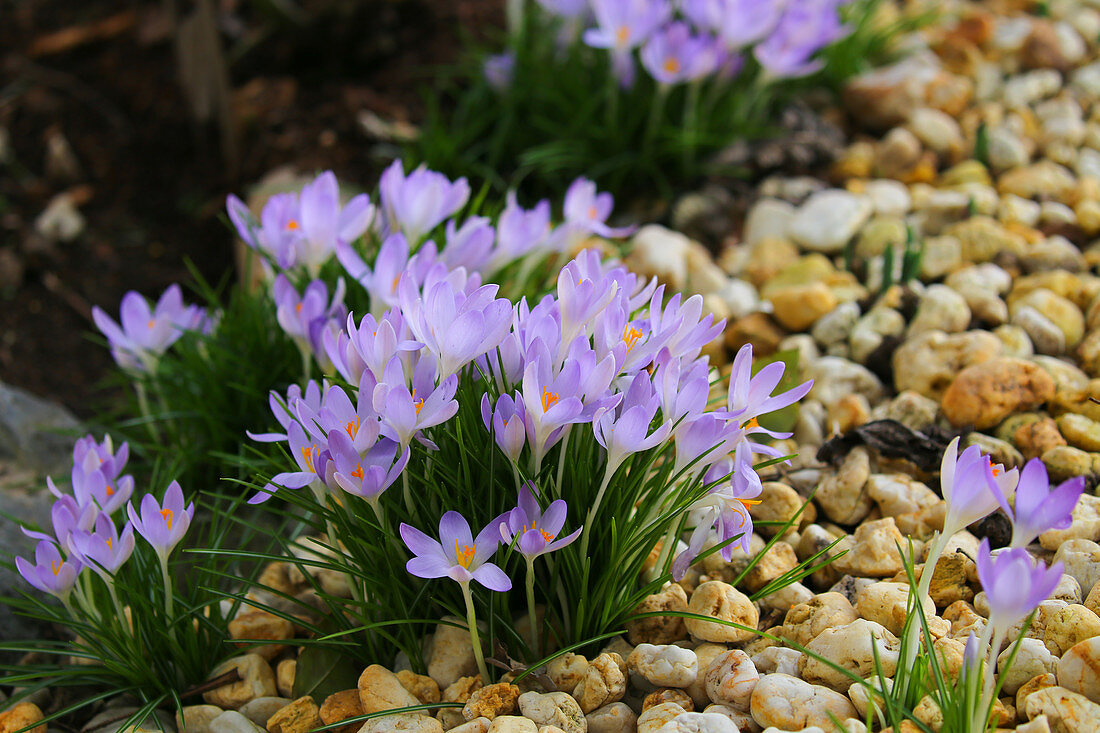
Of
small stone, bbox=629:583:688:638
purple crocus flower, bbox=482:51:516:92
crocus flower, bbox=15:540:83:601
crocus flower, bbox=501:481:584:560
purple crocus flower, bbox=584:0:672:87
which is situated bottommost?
small stone, bbox=629:583:688:638

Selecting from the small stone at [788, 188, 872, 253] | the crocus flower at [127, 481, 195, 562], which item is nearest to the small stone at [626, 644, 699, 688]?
the crocus flower at [127, 481, 195, 562]

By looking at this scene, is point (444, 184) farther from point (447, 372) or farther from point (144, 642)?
point (144, 642)

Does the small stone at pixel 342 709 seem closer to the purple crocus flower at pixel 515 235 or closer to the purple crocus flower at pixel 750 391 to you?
the purple crocus flower at pixel 750 391

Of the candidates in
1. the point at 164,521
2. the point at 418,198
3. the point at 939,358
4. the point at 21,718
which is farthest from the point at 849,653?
the point at 21,718

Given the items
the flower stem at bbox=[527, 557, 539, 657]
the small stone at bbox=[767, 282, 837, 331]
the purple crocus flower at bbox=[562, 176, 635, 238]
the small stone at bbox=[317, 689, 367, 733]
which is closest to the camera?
the flower stem at bbox=[527, 557, 539, 657]

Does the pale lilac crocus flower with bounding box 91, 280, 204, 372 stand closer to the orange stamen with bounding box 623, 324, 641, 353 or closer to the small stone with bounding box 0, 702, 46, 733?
the small stone with bounding box 0, 702, 46, 733

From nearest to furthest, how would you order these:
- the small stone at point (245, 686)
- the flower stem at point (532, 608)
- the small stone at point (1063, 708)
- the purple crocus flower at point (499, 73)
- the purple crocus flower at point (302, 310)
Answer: the small stone at point (1063, 708) < the flower stem at point (532, 608) < the small stone at point (245, 686) < the purple crocus flower at point (302, 310) < the purple crocus flower at point (499, 73)

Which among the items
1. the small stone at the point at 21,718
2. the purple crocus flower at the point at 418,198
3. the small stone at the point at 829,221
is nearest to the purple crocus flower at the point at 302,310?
the purple crocus flower at the point at 418,198
